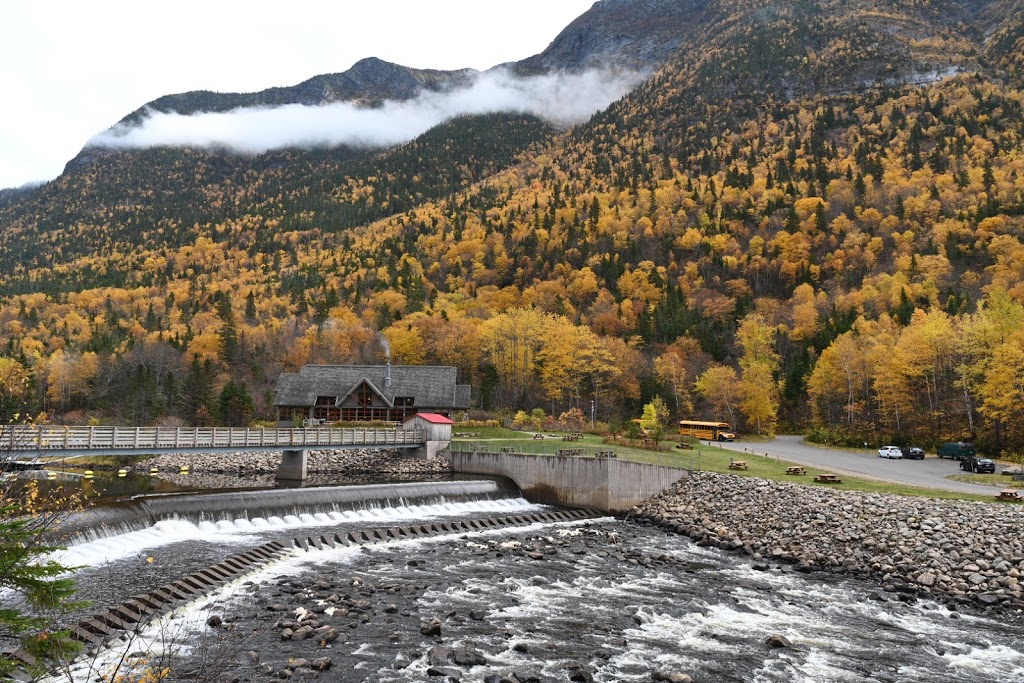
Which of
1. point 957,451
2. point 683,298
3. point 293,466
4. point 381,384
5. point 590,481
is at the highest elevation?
point 683,298

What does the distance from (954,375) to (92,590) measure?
7116cm

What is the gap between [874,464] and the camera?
165 ft

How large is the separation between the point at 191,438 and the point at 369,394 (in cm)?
3436

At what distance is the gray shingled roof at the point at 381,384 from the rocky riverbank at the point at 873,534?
125ft

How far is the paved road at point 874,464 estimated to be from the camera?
130ft

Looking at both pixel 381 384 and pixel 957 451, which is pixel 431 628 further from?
pixel 381 384

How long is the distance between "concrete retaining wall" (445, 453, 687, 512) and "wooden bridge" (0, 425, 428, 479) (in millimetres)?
12041

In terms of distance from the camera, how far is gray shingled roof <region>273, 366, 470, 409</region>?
75000mm

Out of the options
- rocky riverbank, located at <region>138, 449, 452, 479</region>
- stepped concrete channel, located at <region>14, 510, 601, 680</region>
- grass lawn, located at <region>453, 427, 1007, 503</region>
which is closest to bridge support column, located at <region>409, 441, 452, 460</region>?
rocky riverbank, located at <region>138, 449, 452, 479</region>

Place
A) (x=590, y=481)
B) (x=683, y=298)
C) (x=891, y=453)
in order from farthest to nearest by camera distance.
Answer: (x=683, y=298) → (x=891, y=453) → (x=590, y=481)

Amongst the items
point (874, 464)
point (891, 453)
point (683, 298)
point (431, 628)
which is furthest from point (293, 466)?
point (683, 298)

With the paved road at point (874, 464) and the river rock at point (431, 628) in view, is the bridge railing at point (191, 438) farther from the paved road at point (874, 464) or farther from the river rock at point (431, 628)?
the paved road at point (874, 464)

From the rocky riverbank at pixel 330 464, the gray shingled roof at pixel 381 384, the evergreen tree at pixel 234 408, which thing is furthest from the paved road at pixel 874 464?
the evergreen tree at pixel 234 408

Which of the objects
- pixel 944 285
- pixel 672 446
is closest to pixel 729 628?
pixel 672 446
